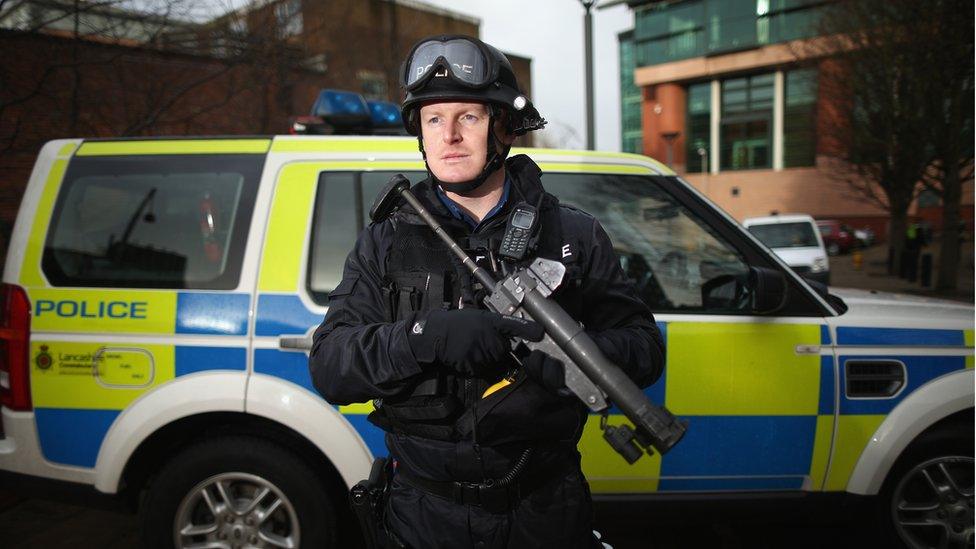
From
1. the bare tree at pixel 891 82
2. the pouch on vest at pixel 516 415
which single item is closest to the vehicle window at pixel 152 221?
the pouch on vest at pixel 516 415

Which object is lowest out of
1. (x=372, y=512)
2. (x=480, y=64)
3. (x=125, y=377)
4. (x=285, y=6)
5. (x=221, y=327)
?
(x=372, y=512)

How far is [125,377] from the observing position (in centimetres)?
230

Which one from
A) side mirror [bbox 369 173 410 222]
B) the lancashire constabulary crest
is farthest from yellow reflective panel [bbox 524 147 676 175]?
the lancashire constabulary crest

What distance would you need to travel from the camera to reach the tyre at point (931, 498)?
96.3 inches

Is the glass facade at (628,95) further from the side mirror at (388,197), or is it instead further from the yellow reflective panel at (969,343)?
the side mirror at (388,197)

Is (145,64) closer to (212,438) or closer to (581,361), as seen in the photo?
(212,438)

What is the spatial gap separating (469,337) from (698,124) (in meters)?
36.4

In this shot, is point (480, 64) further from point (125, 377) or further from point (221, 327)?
point (125, 377)

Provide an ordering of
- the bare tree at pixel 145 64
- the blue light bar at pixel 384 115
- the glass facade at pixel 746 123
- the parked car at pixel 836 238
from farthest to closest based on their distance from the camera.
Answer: the glass facade at pixel 746 123 → the parked car at pixel 836 238 → the bare tree at pixel 145 64 → the blue light bar at pixel 384 115

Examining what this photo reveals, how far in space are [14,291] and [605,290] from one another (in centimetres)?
232

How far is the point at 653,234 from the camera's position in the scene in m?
2.58

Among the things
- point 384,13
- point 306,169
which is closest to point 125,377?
point 306,169

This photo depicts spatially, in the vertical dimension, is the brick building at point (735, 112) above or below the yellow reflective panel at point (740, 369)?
above

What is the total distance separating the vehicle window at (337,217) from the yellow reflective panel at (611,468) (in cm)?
117
